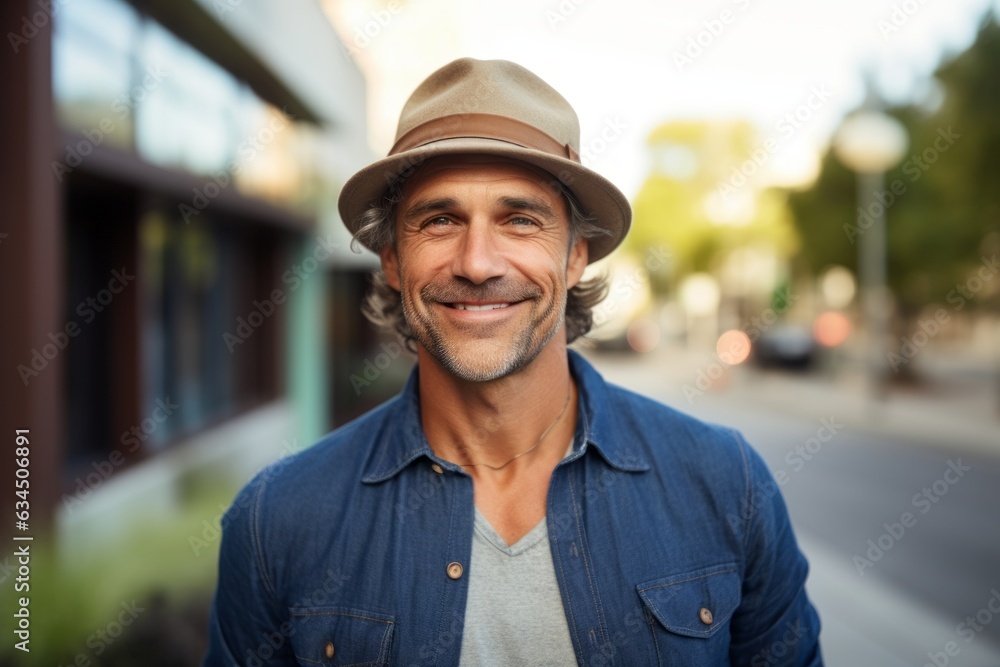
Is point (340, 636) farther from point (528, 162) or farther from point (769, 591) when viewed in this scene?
point (528, 162)

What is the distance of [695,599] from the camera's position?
194cm

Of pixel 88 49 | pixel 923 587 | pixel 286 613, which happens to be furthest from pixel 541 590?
pixel 88 49

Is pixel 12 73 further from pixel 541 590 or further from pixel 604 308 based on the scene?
pixel 541 590

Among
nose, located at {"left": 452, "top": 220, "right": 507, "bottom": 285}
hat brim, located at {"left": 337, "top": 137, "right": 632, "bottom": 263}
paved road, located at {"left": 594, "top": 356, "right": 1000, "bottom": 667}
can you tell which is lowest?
paved road, located at {"left": 594, "top": 356, "right": 1000, "bottom": 667}

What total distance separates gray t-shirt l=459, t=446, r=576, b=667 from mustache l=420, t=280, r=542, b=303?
0.58m

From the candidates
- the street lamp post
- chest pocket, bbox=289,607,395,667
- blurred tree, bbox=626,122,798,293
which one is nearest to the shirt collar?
chest pocket, bbox=289,607,395,667

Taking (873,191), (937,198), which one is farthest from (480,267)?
(937,198)

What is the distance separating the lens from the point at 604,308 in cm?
300

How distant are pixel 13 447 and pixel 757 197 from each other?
3195cm

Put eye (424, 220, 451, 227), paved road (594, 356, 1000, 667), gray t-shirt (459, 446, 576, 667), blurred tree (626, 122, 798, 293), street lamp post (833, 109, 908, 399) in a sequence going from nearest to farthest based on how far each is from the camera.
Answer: gray t-shirt (459, 446, 576, 667), eye (424, 220, 451, 227), paved road (594, 356, 1000, 667), street lamp post (833, 109, 908, 399), blurred tree (626, 122, 798, 293)

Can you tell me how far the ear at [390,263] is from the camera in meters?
2.36

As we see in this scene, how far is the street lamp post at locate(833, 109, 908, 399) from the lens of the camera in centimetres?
1593

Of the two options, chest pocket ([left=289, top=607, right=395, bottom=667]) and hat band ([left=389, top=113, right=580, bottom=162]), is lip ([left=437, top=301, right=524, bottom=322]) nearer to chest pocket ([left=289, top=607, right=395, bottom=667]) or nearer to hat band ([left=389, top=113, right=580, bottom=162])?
hat band ([left=389, top=113, right=580, bottom=162])

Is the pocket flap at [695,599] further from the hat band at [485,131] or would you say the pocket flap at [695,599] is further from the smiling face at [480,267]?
the hat band at [485,131]
